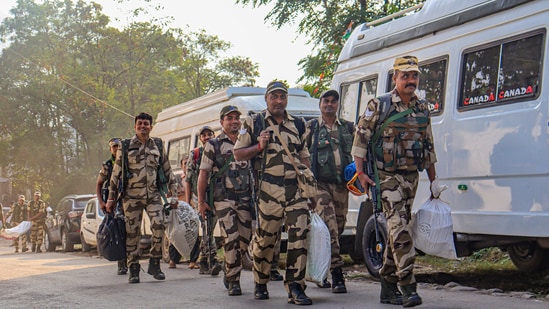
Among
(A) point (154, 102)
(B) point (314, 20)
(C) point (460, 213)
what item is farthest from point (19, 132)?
(C) point (460, 213)

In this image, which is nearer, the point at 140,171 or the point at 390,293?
the point at 390,293

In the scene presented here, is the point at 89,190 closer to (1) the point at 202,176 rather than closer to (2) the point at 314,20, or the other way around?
(2) the point at 314,20

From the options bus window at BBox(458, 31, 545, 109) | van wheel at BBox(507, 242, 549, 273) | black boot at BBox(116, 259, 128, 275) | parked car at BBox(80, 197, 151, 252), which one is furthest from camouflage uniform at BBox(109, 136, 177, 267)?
parked car at BBox(80, 197, 151, 252)

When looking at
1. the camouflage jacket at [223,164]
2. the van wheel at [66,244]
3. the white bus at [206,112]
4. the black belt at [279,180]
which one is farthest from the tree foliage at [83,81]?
the black belt at [279,180]

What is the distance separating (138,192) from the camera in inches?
405

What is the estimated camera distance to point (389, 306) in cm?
709

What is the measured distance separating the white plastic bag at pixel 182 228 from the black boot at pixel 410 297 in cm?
422

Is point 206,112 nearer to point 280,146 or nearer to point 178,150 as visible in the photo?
point 178,150

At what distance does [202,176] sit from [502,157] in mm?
2897

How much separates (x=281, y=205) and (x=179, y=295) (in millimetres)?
1765

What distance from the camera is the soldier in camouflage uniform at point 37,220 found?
78.9ft

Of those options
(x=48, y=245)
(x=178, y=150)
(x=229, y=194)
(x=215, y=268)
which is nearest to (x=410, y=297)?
(x=229, y=194)

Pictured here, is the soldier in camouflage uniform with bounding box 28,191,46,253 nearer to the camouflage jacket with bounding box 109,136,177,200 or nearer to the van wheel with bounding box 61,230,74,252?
the van wheel with bounding box 61,230,74,252

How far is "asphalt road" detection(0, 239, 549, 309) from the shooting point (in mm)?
7445
